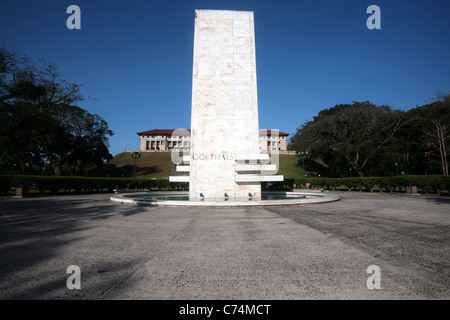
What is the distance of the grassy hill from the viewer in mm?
53850

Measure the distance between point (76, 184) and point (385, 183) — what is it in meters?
34.0

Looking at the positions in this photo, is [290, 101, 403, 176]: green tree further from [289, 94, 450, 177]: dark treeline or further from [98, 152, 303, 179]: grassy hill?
[98, 152, 303, 179]: grassy hill

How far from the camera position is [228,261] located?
327 centimetres

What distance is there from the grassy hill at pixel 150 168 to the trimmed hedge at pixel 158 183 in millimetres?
19612

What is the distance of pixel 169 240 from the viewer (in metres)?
4.54

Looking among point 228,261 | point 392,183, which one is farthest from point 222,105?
point 392,183

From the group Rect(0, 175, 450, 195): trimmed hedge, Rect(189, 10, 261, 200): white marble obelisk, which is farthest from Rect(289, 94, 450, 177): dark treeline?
Rect(189, 10, 261, 200): white marble obelisk

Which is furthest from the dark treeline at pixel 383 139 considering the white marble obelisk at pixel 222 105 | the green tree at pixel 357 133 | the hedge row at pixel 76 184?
the white marble obelisk at pixel 222 105

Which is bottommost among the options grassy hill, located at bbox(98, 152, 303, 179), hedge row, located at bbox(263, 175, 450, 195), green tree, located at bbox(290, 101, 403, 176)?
hedge row, located at bbox(263, 175, 450, 195)

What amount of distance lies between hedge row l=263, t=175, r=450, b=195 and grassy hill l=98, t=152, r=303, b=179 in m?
18.0

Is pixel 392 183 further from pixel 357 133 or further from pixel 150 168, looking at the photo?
pixel 150 168

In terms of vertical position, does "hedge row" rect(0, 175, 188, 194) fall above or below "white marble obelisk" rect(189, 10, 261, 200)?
below
